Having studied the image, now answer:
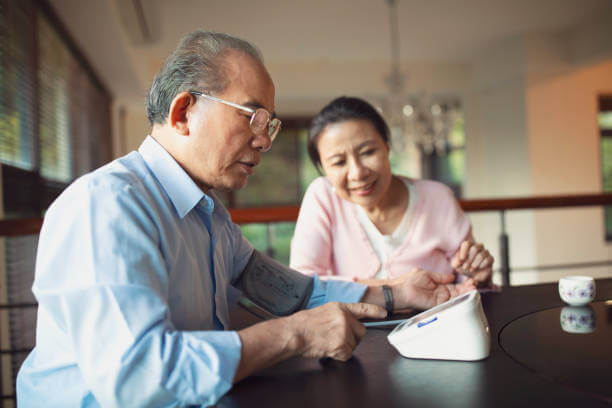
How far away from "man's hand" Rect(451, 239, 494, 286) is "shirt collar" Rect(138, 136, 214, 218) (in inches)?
33.0

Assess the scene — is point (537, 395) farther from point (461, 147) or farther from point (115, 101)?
point (461, 147)

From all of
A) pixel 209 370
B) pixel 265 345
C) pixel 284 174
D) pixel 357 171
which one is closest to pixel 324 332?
pixel 265 345

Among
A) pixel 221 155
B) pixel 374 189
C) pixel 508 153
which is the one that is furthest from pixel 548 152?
pixel 221 155

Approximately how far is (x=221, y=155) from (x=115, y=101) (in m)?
5.88

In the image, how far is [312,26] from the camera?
17.3ft

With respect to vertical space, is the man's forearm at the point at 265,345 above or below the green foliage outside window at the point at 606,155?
below

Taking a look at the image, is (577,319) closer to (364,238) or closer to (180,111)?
(364,238)

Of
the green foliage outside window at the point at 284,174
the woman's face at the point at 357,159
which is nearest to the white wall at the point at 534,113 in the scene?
the green foliage outside window at the point at 284,174

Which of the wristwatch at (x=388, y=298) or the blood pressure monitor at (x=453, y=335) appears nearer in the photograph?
the blood pressure monitor at (x=453, y=335)

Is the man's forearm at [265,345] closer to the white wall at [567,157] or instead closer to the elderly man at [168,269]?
the elderly man at [168,269]

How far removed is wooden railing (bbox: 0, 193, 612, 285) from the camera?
73.3 inches

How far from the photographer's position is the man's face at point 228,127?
943 mm

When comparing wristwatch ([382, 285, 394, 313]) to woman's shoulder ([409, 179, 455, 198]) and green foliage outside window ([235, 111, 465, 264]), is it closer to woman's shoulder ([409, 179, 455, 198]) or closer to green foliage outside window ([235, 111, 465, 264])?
woman's shoulder ([409, 179, 455, 198])

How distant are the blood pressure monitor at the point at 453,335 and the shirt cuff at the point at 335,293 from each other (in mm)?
395
